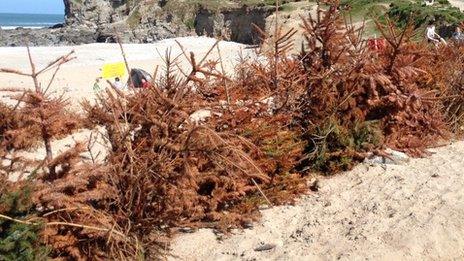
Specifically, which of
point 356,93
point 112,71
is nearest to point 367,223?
point 356,93

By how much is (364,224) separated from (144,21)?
75383 mm

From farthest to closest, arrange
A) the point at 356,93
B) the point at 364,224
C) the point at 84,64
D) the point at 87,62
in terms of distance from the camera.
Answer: the point at 87,62 < the point at 84,64 < the point at 356,93 < the point at 364,224

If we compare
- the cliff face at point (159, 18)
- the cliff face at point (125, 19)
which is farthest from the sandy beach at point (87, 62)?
the cliff face at point (125, 19)

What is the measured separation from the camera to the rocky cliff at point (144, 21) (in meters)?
60.8

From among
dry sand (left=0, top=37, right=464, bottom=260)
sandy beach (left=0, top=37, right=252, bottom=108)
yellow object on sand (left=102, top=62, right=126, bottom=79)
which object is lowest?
sandy beach (left=0, top=37, right=252, bottom=108)

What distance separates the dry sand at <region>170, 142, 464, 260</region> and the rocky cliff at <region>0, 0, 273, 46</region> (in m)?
48.7

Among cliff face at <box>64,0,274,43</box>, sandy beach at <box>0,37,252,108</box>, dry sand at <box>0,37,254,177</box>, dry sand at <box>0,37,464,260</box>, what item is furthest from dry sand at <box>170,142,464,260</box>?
cliff face at <box>64,0,274,43</box>

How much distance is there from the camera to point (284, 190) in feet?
21.2

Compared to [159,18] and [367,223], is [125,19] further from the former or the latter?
[367,223]

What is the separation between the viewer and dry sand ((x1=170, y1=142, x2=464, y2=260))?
5.29m

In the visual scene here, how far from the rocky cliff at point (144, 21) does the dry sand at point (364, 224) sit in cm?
4870

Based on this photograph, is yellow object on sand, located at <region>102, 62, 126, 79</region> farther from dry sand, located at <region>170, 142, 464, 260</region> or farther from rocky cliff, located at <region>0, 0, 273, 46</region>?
rocky cliff, located at <region>0, 0, 273, 46</region>

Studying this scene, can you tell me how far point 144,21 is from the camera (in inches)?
3100

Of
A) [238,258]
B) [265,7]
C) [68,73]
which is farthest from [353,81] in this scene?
[265,7]
